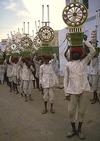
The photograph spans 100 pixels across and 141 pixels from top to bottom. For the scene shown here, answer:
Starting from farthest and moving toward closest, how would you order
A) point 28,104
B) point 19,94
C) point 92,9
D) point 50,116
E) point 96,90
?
point 92,9
point 19,94
point 28,104
point 96,90
point 50,116

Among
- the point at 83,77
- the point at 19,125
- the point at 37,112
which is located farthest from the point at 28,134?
the point at 37,112

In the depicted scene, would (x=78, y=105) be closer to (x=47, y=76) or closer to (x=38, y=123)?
(x=38, y=123)

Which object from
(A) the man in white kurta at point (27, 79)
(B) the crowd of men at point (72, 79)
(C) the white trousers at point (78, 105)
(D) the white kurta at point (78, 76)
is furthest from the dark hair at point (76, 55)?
(A) the man in white kurta at point (27, 79)

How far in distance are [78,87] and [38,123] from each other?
88.6 inches

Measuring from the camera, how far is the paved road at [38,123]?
29.6 ft

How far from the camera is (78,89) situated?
8.76 meters

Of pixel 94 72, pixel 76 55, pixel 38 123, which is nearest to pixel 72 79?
pixel 76 55

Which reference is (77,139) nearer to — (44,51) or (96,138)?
(96,138)

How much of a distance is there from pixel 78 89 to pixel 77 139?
113 centimetres

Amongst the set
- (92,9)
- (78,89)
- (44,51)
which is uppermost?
(92,9)

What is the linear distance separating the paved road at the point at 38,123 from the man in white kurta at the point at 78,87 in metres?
0.51

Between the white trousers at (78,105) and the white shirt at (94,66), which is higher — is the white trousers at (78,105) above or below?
below

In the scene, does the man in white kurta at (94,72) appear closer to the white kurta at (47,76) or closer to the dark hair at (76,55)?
the white kurta at (47,76)

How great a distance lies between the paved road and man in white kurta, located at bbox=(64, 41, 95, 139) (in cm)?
51
